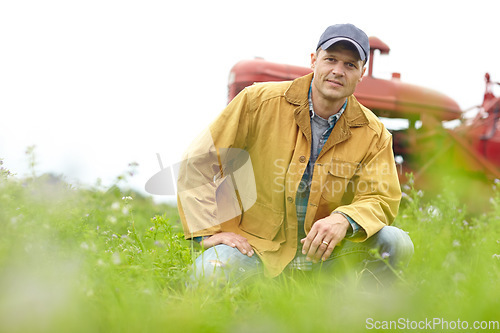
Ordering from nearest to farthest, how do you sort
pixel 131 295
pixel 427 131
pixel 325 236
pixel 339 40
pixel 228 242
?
pixel 131 295 < pixel 325 236 < pixel 228 242 < pixel 339 40 < pixel 427 131

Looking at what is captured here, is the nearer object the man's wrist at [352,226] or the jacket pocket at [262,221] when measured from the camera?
the man's wrist at [352,226]

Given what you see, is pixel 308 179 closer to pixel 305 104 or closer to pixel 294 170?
pixel 294 170

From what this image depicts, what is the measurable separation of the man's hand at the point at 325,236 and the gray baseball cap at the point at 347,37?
34.2 inches

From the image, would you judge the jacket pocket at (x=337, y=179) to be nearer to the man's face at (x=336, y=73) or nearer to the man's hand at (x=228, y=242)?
the man's face at (x=336, y=73)

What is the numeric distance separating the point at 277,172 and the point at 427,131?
3.24 m

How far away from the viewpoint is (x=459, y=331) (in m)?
1.52

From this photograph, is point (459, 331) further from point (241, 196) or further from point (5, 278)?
point (5, 278)

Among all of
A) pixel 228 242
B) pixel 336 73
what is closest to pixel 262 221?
pixel 228 242

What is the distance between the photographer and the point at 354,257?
90.7 inches

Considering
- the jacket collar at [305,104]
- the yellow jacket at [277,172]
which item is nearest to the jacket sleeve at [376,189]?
the yellow jacket at [277,172]

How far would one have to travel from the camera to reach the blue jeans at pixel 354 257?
7.03ft

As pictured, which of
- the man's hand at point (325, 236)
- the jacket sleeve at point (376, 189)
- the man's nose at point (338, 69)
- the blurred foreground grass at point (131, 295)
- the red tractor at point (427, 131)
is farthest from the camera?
the red tractor at point (427, 131)

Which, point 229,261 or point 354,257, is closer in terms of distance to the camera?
point 229,261

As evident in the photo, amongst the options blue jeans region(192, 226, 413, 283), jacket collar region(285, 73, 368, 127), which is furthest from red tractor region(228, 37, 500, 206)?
blue jeans region(192, 226, 413, 283)
